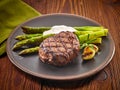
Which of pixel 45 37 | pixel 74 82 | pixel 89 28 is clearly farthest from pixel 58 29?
pixel 74 82

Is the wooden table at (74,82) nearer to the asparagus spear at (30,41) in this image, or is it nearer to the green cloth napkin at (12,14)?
the asparagus spear at (30,41)

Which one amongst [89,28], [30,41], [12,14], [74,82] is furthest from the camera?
[12,14]

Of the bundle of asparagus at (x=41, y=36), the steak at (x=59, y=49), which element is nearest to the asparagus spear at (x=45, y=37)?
the bundle of asparagus at (x=41, y=36)

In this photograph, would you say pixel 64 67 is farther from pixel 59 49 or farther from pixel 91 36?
pixel 91 36

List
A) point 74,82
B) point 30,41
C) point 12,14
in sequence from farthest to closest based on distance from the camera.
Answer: point 12,14, point 30,41, point 74,82

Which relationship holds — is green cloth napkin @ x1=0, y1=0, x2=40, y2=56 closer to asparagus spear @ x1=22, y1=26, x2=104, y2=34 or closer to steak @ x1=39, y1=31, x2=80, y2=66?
asparagus spear @ x1=22, y1=26, x2=104, y2=34
